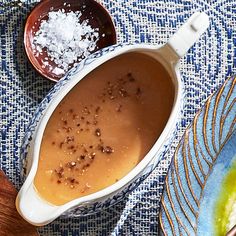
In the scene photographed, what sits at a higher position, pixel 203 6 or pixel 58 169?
pixel 203 6

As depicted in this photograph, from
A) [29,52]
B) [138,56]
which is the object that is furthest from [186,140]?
[29,52]

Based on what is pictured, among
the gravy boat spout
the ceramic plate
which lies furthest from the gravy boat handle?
the ceramic plate

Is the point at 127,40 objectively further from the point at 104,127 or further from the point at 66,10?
the point at 104,127

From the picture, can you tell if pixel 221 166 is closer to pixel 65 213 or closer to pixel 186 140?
pixel 186 140

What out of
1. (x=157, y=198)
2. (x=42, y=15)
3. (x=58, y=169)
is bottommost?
(x=157, y=198)

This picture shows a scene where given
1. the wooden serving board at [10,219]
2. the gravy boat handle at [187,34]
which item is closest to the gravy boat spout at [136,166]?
the gravy boat handle at [187,34]

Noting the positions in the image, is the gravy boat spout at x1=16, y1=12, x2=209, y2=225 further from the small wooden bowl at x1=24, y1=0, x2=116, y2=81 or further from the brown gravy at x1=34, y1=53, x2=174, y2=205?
the small wooden bowl at x1=24, y1=0, x2=116, y2=81
